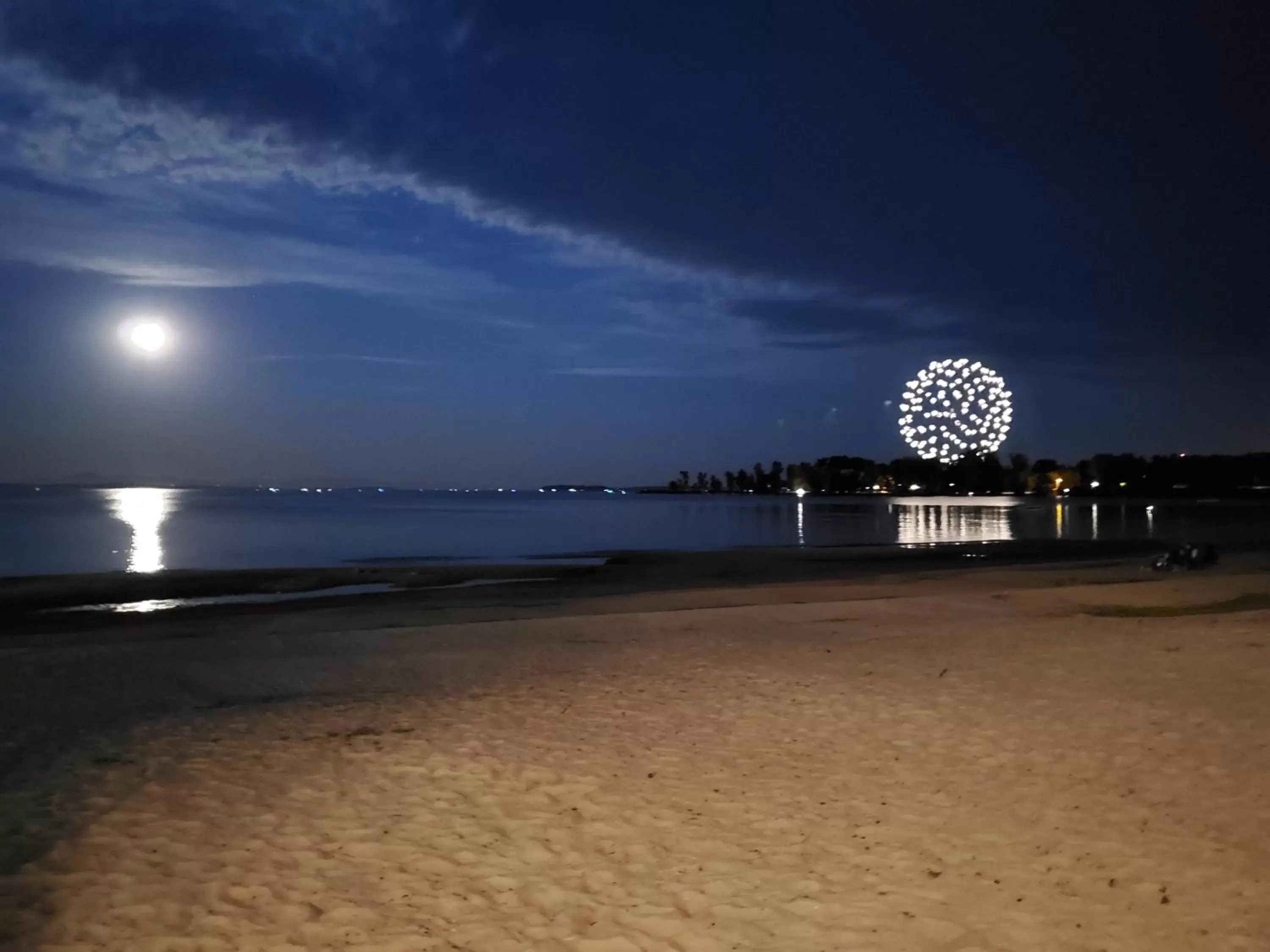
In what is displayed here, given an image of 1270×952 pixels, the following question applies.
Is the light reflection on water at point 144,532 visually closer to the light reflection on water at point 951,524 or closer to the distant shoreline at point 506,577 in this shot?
the distant shoreline at point 506,577

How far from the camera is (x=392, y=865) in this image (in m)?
6.31

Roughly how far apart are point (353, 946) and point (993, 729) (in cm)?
641

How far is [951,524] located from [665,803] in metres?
80.7

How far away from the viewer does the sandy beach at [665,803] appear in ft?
18.1

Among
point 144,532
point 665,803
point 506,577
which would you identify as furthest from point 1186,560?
point 144,532

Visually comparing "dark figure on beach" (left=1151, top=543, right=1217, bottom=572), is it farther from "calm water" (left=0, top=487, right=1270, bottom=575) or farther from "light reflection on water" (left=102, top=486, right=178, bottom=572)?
"light reflection on water" (left=102, top=486, right=178, bottom=572)

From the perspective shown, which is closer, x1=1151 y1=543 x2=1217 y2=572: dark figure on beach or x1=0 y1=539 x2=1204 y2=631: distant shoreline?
x1=0 y1=539 x2=1204 y2=631: distant shoreline

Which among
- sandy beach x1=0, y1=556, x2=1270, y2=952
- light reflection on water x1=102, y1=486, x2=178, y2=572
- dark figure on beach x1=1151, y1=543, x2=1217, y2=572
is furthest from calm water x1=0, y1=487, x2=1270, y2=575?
sandy beach x1=0, y1=556, x2=1270, y2=952

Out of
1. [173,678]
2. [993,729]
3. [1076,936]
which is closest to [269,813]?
[1076,936]

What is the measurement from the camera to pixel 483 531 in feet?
244

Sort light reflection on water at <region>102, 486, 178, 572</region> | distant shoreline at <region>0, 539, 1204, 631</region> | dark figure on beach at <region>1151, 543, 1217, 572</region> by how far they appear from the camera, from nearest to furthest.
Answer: distant shoreline at <region>0, 539, 1204, 631</region> < dark figure on beach at <region>1151, 543, 1217, 572</region> < light reflection on water at <region>102, 486, 178, 572</region>

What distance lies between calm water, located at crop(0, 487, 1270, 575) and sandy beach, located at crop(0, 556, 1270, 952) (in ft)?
107

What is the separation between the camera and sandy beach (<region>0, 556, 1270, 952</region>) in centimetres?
553


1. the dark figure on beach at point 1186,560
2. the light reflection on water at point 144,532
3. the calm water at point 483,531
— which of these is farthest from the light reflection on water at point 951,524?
the light reflection on water at point 144,532
